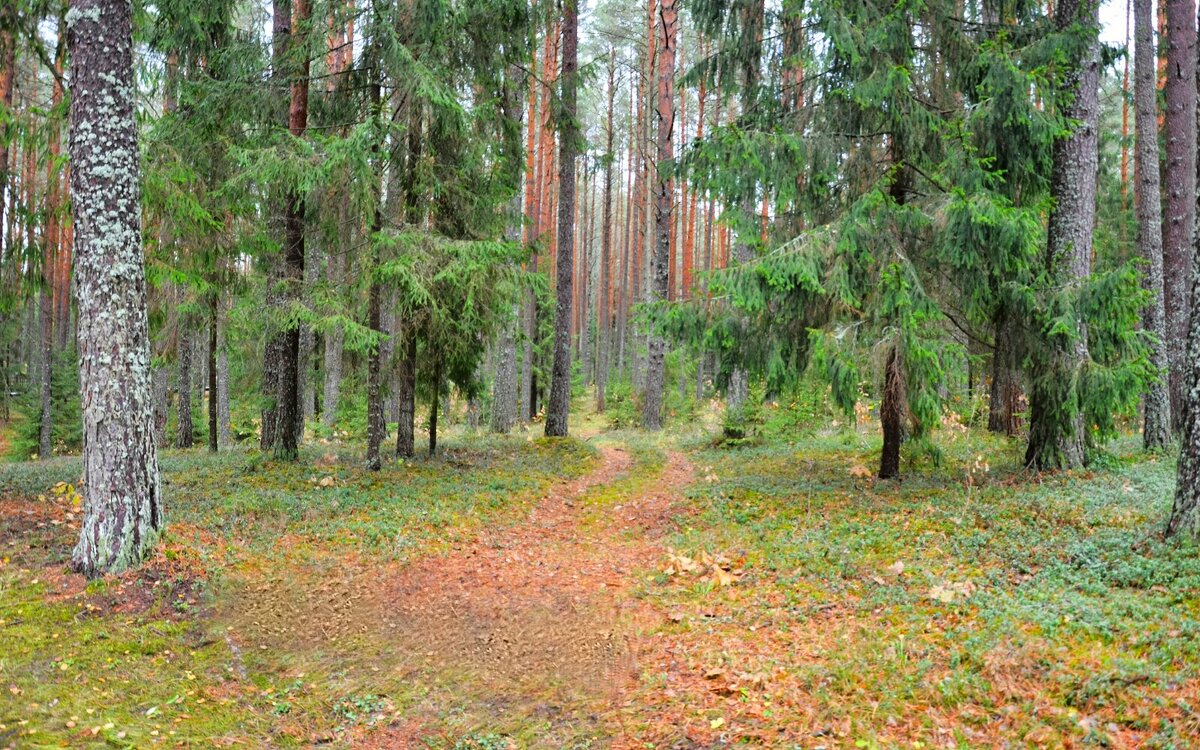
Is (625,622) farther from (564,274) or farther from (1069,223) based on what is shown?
(564,274)

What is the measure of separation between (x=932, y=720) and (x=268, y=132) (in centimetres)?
1164

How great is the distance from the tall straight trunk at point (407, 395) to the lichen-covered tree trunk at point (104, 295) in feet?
18.1

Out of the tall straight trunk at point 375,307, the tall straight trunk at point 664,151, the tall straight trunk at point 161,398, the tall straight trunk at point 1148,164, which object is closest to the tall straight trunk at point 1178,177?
the tall straight trunk at point 1148,164

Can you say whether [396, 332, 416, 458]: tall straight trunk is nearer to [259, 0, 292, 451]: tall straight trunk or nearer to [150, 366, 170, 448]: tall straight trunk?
[259, 0, 292, 451]: tall straight trunk

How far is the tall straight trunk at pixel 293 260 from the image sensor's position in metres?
10.9

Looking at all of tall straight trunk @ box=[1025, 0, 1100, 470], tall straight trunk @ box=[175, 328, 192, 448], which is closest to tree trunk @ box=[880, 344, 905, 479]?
tall straight trunk @ box=[1025, 0, 1100, 470]

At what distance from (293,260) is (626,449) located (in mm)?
8552

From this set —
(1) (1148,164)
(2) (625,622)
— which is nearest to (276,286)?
(2) (625,622)

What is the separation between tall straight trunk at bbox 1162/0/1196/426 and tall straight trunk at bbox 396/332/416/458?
13.1m

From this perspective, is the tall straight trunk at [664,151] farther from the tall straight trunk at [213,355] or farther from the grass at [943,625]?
the tall straight trunk at [213,355]

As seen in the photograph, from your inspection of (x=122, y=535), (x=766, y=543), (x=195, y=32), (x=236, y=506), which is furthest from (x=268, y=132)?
(x=766, y=543)

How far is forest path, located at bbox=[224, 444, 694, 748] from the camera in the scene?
15.9ft

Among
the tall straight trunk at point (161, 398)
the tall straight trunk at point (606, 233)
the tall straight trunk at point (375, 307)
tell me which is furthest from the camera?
the tall straight trunk at point (606, 233)

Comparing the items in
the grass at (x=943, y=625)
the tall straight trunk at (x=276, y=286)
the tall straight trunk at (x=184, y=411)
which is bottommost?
the grass at (x=943, y=625)
